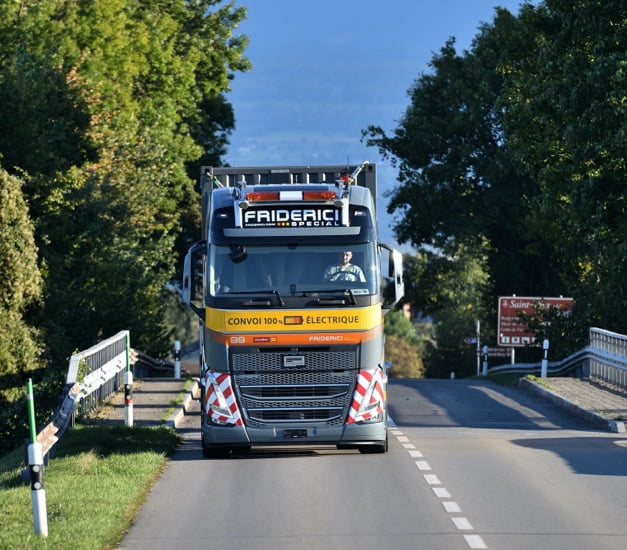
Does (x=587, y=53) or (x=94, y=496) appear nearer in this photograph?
(x=94, y=496)

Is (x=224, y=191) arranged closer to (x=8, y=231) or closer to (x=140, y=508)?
(x=140, y=508)

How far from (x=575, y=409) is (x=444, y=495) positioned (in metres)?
12.2

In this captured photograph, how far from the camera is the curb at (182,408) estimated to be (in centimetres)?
2378

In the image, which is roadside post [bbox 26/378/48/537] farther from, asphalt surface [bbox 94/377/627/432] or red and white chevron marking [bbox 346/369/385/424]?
asphalt surface [bbox 94/377/627/432]

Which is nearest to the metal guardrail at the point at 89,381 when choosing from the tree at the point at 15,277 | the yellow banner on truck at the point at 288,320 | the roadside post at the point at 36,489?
the yellow banner on truck at the point at 288,320

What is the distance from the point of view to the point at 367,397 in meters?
18.7

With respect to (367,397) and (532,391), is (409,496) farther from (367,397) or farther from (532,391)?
(532,391)

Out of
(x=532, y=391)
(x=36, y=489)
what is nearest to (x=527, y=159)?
(x=532, y=391)

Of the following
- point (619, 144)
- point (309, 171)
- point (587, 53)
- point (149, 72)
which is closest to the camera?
point (309, 171)

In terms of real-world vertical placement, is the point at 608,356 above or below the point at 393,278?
below

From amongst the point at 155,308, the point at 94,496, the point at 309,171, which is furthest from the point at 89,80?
the point at 94,496

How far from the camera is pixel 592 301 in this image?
44188 mm

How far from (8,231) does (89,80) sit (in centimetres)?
1031

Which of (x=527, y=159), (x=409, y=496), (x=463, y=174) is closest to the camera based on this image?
(x=409, y=496)
